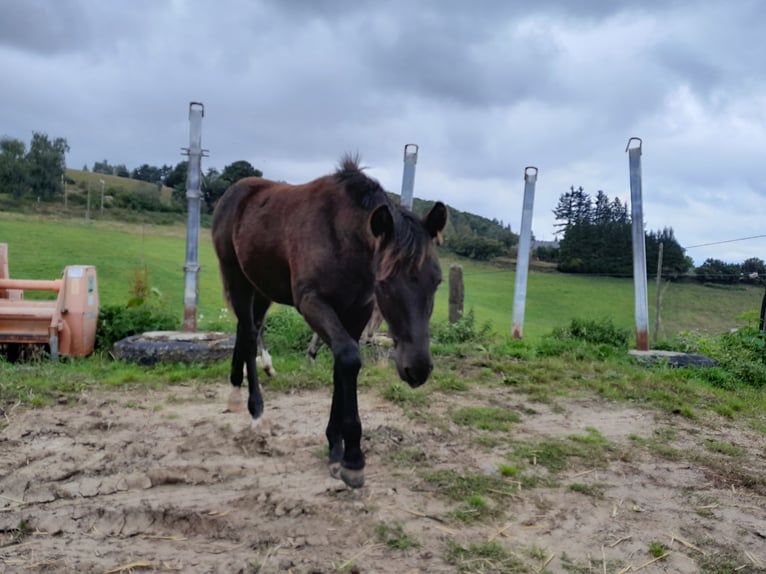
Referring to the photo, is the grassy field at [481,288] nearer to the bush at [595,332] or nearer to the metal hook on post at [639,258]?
the bush at [595,332]

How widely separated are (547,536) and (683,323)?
31.4 ft

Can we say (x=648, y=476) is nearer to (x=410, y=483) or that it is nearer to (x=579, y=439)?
(x=579, y=439)

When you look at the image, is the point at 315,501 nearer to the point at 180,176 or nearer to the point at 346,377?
the point at 346,377

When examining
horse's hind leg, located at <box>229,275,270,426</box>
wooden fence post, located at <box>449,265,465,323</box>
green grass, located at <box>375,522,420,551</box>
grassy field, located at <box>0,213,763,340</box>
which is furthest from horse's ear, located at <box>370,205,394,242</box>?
wooden fence post, located at <box>449,265,465,323</box>

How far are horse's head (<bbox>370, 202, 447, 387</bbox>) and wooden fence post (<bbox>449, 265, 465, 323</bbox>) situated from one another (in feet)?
21.0

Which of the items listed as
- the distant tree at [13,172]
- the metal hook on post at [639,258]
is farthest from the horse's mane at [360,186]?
the distant tree at [13,172]

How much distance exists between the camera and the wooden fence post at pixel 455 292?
940cm

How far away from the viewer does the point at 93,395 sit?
5430mm

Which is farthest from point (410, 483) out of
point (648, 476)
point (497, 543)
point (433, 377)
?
point (433, 377)

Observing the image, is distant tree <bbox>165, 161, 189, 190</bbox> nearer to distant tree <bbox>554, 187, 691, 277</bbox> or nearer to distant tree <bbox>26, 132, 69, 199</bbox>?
distant tree <bbox>554, 187, 691, 277</bbox>

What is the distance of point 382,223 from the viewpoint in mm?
2943

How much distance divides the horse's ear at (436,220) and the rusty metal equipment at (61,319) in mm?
5377

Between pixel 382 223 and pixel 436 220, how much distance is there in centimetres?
37

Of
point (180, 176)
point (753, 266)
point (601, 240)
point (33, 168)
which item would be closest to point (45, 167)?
point (33, 168)
